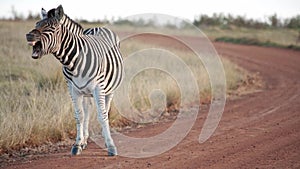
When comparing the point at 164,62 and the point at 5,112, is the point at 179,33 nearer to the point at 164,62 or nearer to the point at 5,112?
the point at 164,62

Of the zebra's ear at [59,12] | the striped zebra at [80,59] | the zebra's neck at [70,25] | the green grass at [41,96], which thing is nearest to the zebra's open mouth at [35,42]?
the striped zebra at [80,59]

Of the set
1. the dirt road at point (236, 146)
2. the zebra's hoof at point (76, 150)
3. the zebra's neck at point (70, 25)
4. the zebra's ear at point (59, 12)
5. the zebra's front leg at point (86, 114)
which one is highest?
the zebra's ear at point (59, 12)

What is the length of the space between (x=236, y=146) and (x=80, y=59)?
258 cm

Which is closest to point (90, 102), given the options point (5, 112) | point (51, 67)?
point (5, 112)

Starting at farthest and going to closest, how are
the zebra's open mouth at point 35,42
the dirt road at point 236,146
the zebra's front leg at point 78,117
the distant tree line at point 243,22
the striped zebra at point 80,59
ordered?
the distant tree line at point 243,22
the zebra's front leg at point 78,117
the dirt road at point 236,146
the striped zebra at point 80,59
the zebra's open mouth at point 35,42

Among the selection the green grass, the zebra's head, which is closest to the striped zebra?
the zebra's head

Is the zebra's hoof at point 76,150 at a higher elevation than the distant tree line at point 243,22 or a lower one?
lower

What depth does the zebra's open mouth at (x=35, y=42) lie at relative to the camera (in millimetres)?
4441

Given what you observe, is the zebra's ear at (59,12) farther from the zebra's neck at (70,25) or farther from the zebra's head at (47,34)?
the zebra's neck at (70,25)

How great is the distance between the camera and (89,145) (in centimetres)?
622

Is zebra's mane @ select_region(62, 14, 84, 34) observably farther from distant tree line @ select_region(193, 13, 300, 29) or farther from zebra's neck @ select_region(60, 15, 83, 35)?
distant tree line @ select_region(193, 13, 300, 29)

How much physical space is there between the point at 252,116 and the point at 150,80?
3307 millimetres

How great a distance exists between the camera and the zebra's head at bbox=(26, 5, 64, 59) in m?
4.50

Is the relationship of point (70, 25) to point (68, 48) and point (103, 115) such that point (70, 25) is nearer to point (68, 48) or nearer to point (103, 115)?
point (68, 48)
